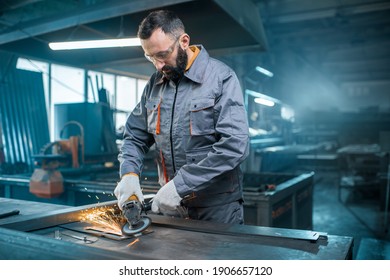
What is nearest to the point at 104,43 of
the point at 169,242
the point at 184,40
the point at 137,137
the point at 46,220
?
the point at 137,137

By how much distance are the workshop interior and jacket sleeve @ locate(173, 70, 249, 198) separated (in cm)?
17

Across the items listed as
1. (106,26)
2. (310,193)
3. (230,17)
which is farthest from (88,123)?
(310,193)

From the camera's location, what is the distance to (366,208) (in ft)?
18.3

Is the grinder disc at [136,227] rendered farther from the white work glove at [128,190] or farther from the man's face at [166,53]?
the man's face at [166,53]

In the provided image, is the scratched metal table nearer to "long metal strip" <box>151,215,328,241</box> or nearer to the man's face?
"long metal strip" <box>151,215,328,241</box>

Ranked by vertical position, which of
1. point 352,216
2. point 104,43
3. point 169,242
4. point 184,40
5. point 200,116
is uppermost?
point 104,43

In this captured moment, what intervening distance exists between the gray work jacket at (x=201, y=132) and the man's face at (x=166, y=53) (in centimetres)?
5

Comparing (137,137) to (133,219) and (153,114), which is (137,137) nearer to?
(153,114)

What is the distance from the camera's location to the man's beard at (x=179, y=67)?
1.55 meters

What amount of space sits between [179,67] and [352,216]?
4390mm

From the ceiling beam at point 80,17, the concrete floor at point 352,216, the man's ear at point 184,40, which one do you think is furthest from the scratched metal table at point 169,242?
the ceiling beam at point 80,17

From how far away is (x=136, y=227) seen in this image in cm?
132

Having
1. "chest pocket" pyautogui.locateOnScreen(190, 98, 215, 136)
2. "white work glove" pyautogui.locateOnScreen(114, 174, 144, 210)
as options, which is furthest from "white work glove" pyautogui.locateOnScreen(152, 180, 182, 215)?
"chest pocket" pyautogui.locateOnScreen(190, 98, 215, 136)
